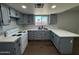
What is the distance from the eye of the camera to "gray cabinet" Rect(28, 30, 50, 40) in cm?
540

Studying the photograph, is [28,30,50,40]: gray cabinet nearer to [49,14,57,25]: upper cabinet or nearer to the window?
[49,14,57,25]: upper cabinet

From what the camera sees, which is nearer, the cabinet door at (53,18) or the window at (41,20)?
the cabinet door at (53,18)

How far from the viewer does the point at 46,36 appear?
17.9ft

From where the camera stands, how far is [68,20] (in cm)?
573

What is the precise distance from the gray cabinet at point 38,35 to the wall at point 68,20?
1143 millimetres

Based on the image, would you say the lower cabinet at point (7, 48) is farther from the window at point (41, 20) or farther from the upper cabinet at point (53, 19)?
the window at point (41, 20)

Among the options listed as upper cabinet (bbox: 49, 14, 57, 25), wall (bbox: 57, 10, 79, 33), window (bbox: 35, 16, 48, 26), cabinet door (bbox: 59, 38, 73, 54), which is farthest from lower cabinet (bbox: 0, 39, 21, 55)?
wall (bbox: 57, 10, 79, 33)

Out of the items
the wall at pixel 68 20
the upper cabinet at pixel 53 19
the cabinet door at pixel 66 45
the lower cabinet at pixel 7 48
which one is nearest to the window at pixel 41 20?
the upper cabinet at pixel 53 19

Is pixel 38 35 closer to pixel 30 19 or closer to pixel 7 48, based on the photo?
pixel 30 19

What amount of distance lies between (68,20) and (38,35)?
88.5 inches

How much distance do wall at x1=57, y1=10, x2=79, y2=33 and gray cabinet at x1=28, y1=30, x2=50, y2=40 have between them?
45.0 inches

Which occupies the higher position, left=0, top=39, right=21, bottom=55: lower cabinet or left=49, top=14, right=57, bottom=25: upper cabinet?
left=49, top=14, right=57, bottom=25: upper cabinet

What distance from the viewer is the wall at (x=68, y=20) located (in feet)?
18.6
